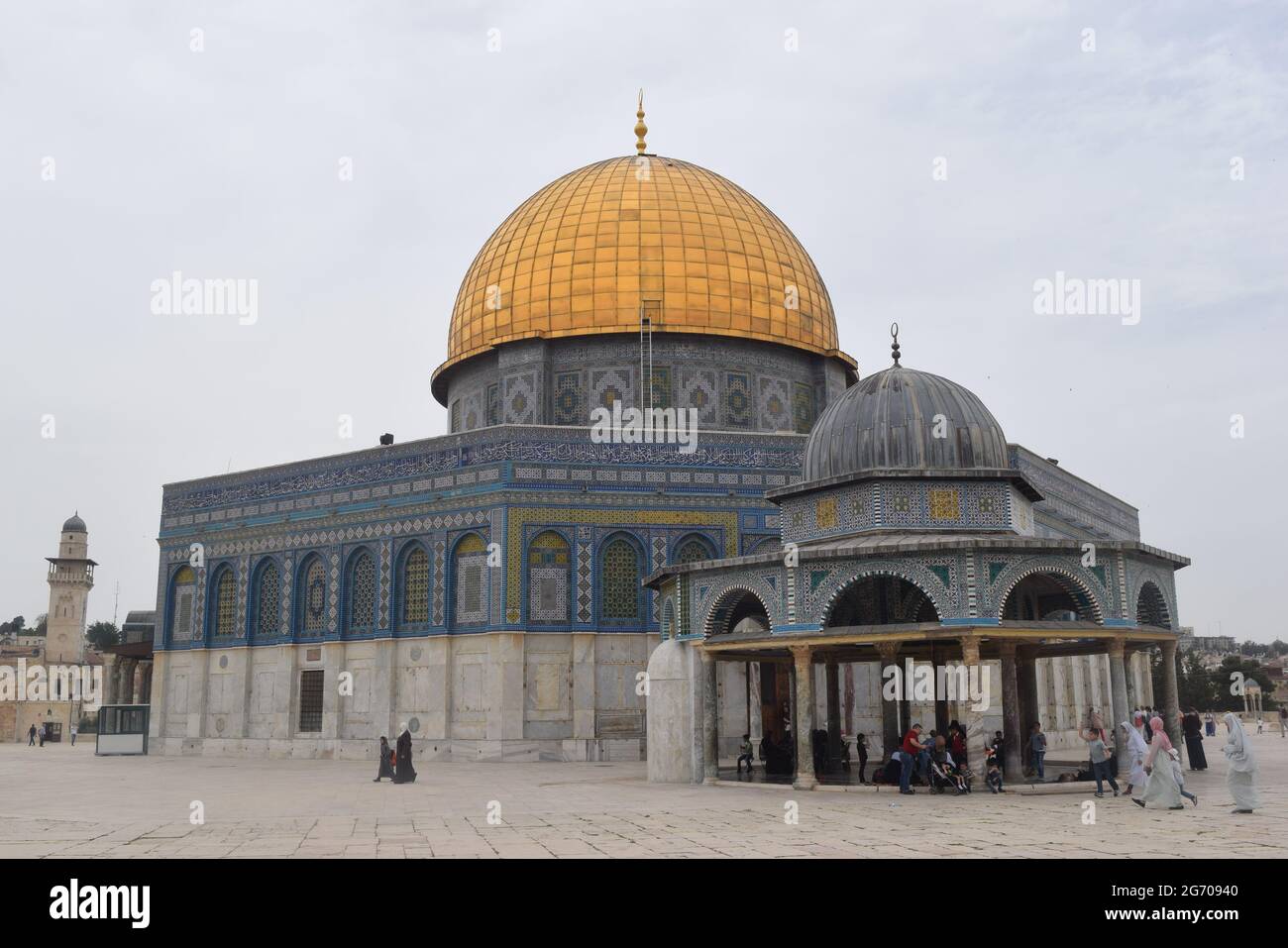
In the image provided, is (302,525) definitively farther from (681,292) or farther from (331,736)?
(681,292)

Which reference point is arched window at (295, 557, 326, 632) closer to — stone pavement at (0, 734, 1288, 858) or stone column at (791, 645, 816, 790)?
stone pavement at (0, 734, 1288, 858)

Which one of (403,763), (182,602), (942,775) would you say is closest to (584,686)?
(403,763)

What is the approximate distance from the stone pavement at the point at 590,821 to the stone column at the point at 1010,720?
6.71ft

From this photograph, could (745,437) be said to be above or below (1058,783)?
above

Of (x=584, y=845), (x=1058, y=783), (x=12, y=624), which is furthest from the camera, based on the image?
(x=12, y=624)

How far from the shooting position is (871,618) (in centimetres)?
1992

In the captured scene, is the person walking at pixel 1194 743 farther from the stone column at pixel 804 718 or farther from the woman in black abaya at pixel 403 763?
the woman in black abaya at pixel 403 763

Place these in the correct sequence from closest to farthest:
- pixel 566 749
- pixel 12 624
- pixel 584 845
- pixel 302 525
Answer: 1. pixel 584 845
2. pixel 566 749
3. pixel 302 525
4. pixel 12 624

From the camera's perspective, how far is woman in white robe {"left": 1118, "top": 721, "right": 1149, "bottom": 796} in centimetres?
1488

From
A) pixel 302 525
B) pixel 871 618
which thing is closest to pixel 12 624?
pixel 302 525

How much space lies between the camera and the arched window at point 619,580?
26.5 metres

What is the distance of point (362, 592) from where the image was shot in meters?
28.7

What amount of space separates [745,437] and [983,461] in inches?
393

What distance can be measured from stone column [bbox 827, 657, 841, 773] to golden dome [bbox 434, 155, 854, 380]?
1197 cm
